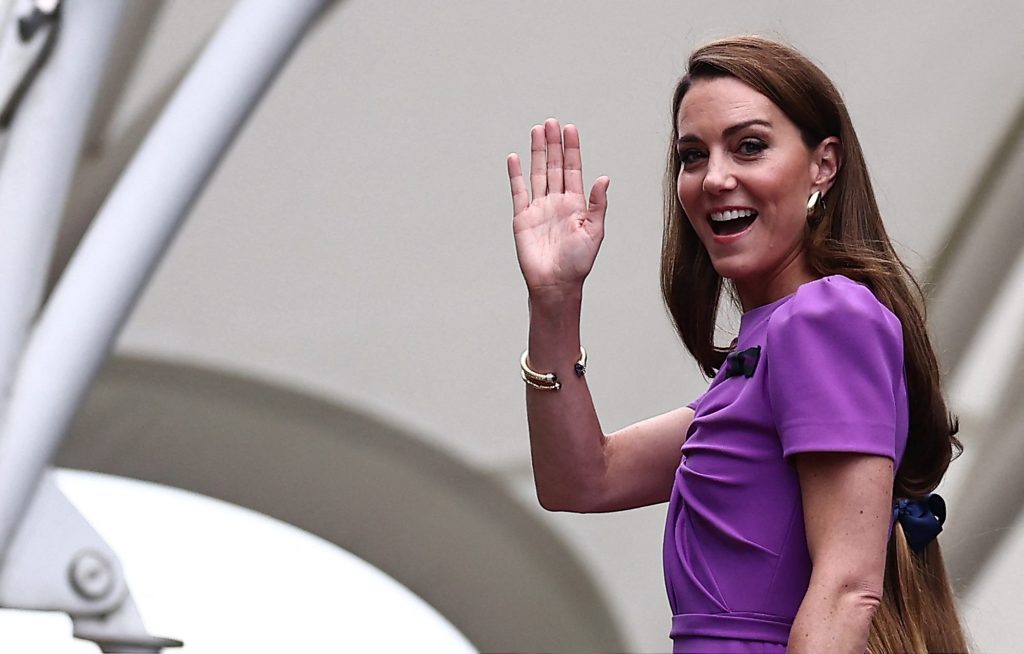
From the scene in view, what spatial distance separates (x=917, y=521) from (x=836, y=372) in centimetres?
50

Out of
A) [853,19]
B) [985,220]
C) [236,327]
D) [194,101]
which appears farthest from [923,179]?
[194,101]

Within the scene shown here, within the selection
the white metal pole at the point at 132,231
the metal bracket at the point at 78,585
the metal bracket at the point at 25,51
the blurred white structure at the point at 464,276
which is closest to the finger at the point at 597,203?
the metal bracket at the point at 78,585

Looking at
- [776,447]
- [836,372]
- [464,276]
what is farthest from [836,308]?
[464,276]

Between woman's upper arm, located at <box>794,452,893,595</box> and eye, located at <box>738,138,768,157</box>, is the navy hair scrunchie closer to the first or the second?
woman's upper arm, located at <box>794,452,893,595</box>

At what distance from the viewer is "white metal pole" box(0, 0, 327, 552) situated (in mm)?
2744

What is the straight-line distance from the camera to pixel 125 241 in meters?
3.02

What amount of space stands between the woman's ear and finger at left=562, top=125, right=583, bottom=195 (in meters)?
0.39

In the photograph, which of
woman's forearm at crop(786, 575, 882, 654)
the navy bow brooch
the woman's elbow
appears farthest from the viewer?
the woman's elbow

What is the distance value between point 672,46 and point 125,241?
11.8 feet

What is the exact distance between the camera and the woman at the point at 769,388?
1.79 meters

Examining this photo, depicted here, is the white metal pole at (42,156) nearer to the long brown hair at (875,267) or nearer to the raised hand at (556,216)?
the raised hand at (556,216)

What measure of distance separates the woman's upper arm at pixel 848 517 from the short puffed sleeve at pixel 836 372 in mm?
28

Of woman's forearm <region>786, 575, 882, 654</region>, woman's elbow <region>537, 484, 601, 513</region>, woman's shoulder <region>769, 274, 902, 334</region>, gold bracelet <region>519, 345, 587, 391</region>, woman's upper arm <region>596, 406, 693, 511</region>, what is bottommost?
woman's forearm <region>786, 575, 882, 654</region>

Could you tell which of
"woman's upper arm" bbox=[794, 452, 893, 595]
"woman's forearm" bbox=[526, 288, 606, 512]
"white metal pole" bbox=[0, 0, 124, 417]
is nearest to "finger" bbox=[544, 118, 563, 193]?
"woman's forearm" bbox=[526, 288, 606, 512]
